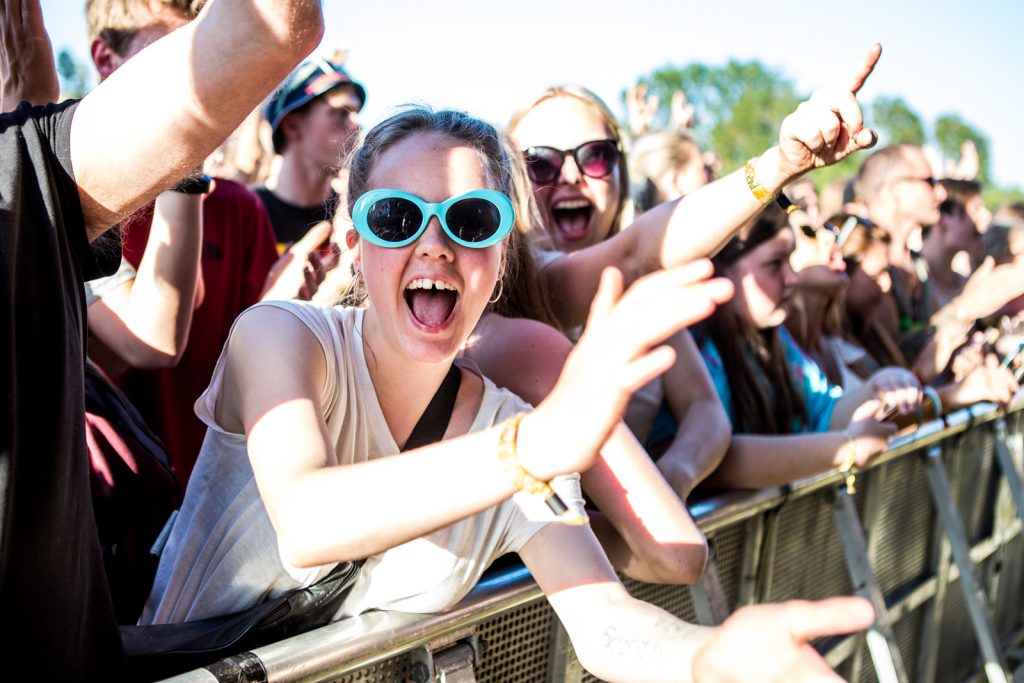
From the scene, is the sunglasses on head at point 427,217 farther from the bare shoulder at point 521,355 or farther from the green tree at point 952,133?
the green tree at point 952,133

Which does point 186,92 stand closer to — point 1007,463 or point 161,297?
point 161,297

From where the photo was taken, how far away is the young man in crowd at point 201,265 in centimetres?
256

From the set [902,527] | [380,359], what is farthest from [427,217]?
[902,527]

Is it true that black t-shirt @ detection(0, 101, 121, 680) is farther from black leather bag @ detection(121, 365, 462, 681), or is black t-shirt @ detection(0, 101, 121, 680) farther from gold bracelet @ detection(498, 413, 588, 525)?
gold bracelet @ detection(498, 413, 588, 525)

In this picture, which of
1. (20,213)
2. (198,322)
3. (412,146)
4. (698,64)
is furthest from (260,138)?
(698,64)

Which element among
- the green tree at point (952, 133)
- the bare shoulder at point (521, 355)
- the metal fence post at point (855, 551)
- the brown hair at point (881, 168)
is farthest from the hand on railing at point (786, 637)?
the green tree at point (952, 133)

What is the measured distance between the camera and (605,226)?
327cm

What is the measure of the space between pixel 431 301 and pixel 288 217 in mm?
2536

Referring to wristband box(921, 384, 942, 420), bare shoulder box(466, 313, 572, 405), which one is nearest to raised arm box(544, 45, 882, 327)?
bare shoulder box(466, 313, 572, 405)

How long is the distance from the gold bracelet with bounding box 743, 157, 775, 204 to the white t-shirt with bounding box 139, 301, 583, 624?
86 cm

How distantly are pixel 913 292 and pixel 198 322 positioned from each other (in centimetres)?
466

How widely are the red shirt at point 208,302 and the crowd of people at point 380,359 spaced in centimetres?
1

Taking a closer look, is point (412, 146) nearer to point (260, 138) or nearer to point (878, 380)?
point (878, 380)

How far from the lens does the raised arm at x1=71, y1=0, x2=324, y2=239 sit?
1151 mm
